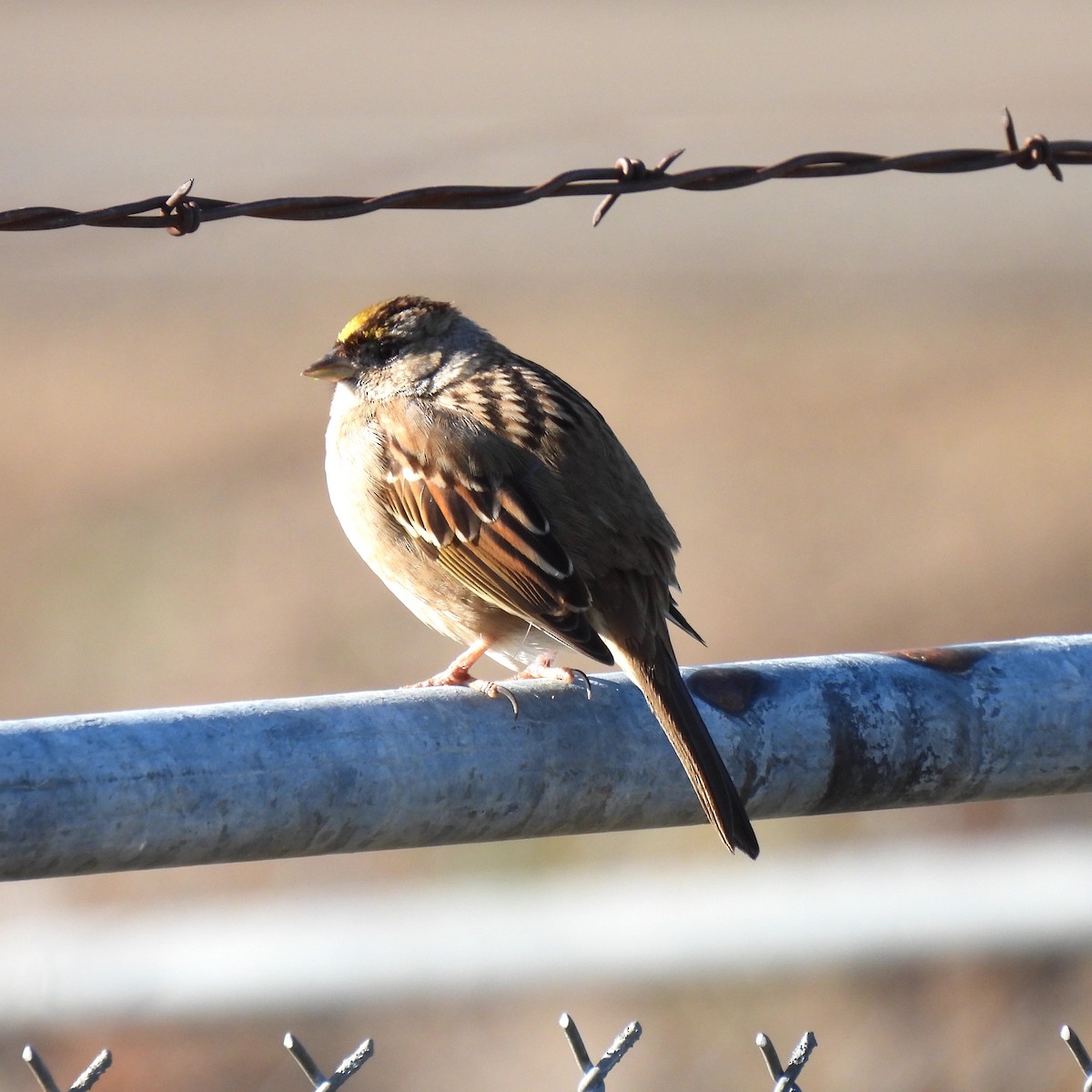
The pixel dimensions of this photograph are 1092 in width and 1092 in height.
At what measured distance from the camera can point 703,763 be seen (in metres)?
2.64

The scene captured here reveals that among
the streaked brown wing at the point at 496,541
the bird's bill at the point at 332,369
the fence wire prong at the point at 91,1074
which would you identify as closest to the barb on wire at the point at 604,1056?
the fence wire prong at the point at 91,1074

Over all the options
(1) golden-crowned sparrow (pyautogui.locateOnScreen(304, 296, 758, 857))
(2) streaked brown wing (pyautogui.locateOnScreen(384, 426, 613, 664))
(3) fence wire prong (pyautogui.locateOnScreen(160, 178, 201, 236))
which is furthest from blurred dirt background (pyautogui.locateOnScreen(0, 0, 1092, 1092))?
(3) fence wire prong (pyautogui.locateOnScreen(160, 178, 201, 236))

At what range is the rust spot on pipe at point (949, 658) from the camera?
2.80m

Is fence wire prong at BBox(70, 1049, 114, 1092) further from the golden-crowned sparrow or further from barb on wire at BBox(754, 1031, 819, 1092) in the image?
the golden-crowned sparrow

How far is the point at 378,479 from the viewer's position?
4.33m

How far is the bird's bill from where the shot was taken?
4715 mm

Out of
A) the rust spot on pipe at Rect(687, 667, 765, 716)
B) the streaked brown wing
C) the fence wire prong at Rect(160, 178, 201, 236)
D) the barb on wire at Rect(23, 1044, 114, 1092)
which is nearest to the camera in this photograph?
the barb on wire at Rect(23, 1044, 114, 1092)

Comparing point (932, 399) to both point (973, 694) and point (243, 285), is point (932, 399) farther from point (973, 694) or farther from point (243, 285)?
point (973, 694)

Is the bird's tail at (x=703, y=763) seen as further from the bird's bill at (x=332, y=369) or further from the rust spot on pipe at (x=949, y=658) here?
the bird's bill at (x=332, y=369)

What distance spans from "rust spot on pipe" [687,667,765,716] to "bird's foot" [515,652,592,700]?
0.67 feet

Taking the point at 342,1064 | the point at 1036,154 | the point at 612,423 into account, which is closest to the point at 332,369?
the point at 1036,154

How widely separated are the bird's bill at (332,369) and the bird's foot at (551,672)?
0.94 metres

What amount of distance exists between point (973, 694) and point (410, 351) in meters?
2.32

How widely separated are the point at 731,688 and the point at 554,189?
3.29ft
